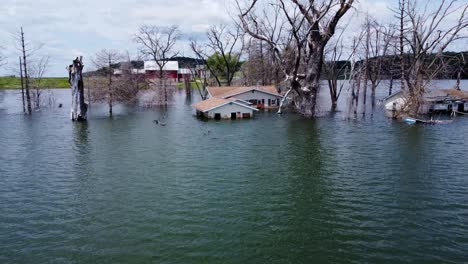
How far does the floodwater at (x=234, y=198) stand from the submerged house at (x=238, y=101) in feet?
43.7

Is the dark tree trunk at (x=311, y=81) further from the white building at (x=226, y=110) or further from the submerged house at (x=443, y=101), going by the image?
the submerged house at (x=443, y=101)

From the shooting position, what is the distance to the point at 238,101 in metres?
55.5

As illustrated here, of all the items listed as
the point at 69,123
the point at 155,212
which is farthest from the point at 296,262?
the point at 69,123

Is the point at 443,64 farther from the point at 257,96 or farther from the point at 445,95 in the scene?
the point at 257,96

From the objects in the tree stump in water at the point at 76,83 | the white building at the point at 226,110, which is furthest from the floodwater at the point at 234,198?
the white building at the point at 226,110

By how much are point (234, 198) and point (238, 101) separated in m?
37.1

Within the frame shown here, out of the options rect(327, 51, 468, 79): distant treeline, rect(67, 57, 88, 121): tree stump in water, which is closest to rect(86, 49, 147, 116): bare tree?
rect(67, 57, 88, 121): tree stump in water

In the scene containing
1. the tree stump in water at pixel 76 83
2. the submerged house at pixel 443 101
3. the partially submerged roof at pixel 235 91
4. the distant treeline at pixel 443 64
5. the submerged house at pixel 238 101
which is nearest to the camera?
the tree stump in water at pixel 76 83

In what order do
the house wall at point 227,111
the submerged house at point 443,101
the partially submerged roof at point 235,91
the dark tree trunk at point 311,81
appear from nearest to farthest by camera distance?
the house wall at point 227,111, the dark tree trunk at point 311,81, the submerged house at point 443,101, the partially submerged roof at point 235,91

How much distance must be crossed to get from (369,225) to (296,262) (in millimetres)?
4504

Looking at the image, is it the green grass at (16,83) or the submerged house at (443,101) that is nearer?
the submerged house at (443,101)

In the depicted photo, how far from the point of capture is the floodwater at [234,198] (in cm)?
1395

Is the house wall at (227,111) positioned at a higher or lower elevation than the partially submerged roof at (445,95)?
lower

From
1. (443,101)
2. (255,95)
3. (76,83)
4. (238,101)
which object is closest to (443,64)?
(443,101)
